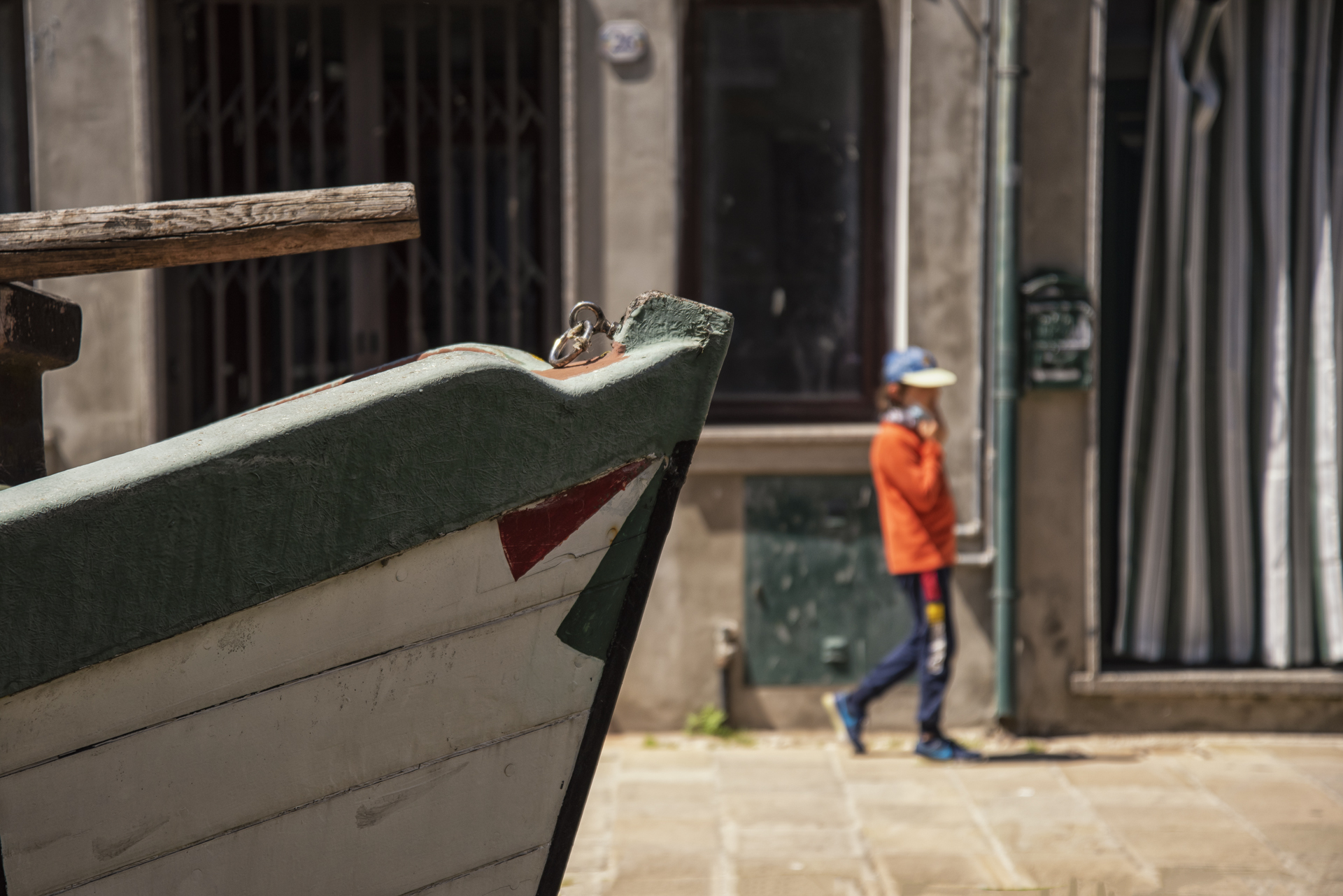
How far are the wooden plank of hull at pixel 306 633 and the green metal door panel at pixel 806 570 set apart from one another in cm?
313

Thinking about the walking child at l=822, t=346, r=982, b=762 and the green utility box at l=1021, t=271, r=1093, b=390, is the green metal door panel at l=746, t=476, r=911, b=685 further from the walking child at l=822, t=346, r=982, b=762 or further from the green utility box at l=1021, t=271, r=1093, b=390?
the green utility box at l=1021, t=271, r=1093, b=390

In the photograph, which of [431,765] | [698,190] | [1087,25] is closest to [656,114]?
[698,190]

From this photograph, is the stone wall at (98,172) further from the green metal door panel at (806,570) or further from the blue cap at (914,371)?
the blue cap at (914,371)

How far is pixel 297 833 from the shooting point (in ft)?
5.95

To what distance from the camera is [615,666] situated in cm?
197

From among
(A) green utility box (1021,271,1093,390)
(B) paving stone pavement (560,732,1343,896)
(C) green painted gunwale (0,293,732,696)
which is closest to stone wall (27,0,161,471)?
(B) paving stone pavement (560,732,1343,896)

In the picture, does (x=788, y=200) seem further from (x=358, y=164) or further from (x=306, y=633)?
(x=306, y=633)

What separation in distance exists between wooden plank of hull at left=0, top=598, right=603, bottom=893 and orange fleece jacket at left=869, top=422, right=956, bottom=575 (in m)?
2.67

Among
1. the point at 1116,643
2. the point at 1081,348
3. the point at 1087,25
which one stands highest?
the point at 1087,25

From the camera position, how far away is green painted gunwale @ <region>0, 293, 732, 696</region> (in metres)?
1.62

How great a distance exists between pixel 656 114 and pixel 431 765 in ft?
11.9

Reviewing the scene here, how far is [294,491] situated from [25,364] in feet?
2.88

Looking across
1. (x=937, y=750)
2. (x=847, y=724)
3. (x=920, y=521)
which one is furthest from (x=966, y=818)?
(x=920, y=521)

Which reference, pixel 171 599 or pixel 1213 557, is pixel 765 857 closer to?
pixel 171 599
